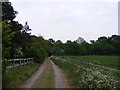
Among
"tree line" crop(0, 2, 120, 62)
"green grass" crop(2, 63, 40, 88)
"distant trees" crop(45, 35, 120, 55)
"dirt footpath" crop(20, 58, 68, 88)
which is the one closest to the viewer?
"tree line" crop(0, 2, 120, 62)

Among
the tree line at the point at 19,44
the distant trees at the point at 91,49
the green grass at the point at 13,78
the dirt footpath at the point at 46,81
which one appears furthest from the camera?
the distant trees at the point at 91,49

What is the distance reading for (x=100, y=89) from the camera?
7.92 m

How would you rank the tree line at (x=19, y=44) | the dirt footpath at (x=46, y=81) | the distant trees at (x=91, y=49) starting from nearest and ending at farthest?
the tree line at (x=19, y=44) < the dirt footpath at (x=46, y=81) < the distant trees at (x=91, y=49)

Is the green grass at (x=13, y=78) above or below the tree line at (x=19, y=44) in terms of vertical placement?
below

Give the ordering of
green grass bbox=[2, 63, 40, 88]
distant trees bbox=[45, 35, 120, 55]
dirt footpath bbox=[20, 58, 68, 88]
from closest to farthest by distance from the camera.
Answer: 1. green grass bbox=[2, 63, 40, 88]
2. dirt footpath bbox=[20, 58, 68, 88]
3. distant trees bbox=[45, 35, 120, 55]

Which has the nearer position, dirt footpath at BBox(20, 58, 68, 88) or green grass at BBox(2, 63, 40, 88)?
green grass at BBox(2, 63, 40, 88)

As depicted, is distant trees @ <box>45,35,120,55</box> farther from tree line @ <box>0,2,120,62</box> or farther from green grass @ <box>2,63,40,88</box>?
green grass @ <box>2,63,40,88</box>

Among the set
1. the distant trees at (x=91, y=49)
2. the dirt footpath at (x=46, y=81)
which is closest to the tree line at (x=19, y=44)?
the distant trees at (x=91, y=49)

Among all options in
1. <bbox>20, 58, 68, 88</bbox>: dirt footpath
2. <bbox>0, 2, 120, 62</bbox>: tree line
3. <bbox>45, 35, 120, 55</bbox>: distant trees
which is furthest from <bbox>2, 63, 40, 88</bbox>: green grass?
<bbox>45, 35, 120, 55</bbox>: distant trees

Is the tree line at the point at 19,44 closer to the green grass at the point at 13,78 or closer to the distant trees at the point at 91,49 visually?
the distant trees at the point at 91,49

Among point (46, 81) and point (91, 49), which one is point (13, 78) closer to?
point (46, 81)

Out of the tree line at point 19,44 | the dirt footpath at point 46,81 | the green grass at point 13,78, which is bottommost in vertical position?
the dirt footpath at point 46,81

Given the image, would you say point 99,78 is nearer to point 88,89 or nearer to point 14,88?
point 88,89

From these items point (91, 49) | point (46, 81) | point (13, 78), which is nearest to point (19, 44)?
point (46, 81)
